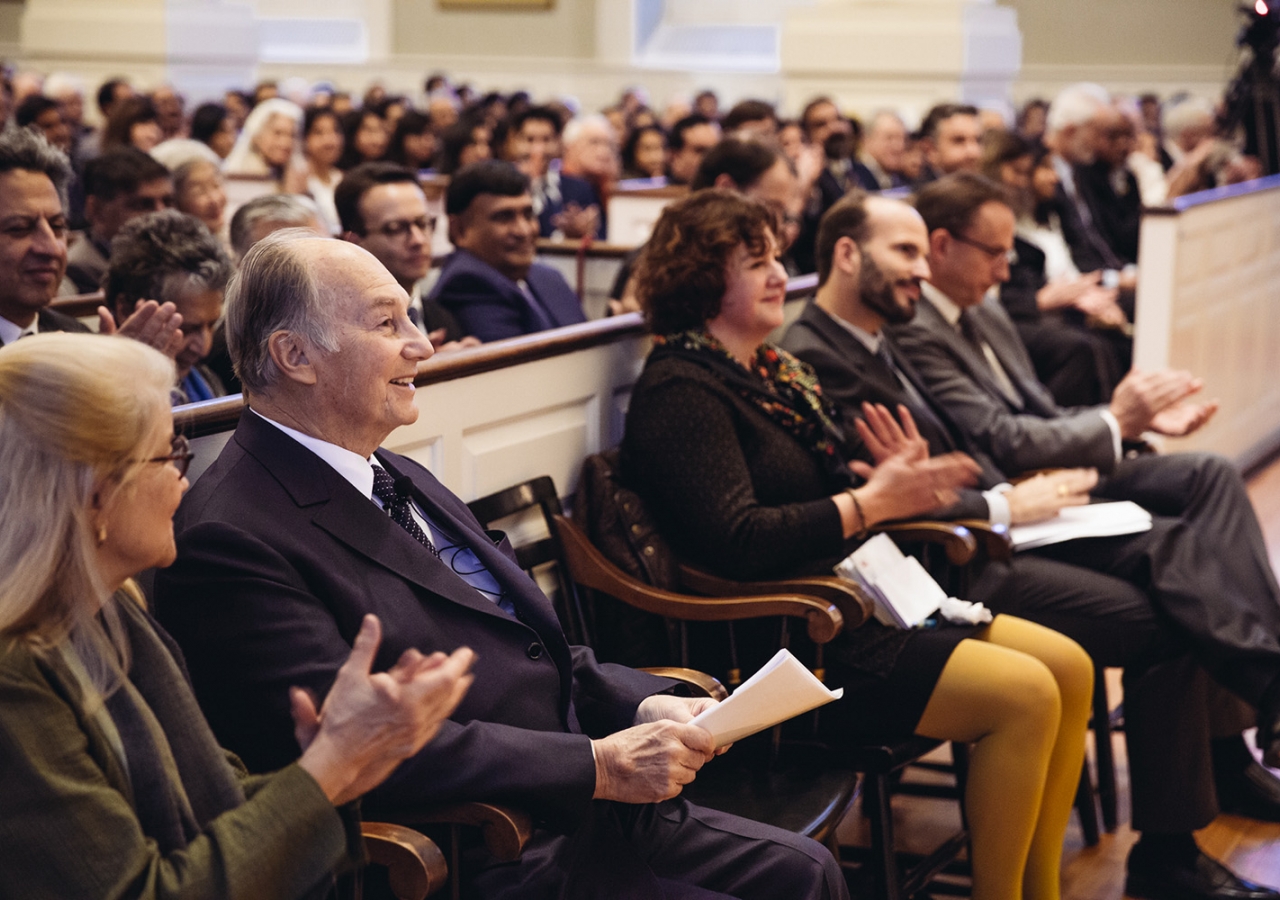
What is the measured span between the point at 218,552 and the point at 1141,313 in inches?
163

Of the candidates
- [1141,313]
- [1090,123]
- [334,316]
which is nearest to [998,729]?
[334,316]

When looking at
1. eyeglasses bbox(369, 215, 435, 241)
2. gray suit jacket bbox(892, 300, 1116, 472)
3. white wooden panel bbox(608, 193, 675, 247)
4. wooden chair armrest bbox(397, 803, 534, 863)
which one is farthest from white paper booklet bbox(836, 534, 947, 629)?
white wooden panel bbox(608, 193, 675, 247)

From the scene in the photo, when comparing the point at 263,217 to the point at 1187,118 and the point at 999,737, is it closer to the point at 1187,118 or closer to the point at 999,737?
the point at 999,737

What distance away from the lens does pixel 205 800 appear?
4.81 ft

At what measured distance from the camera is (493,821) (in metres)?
1.71

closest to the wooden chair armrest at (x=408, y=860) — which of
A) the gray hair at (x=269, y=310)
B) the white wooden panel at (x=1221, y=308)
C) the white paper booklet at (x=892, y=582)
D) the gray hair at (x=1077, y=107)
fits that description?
the gray hair at (x=269, y=310)

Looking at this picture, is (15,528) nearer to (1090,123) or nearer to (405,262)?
(405,262)

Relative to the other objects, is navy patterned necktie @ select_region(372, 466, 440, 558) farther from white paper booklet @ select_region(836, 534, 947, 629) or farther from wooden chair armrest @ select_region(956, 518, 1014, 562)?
wooden chair armrest @ select_region(956, 518, 1014, 562)

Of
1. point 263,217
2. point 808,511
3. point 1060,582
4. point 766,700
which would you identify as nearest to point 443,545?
point 766,700

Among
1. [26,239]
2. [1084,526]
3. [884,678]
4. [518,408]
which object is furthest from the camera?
[1084,526]

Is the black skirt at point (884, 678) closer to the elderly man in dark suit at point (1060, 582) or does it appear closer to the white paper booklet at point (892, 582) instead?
the white paper booklet at point (892, 582)

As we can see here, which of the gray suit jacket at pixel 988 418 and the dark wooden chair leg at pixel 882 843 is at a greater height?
the gray suit jacket at pixel 988 418

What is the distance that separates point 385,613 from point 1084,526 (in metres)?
1.95

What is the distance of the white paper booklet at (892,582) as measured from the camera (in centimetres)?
263
